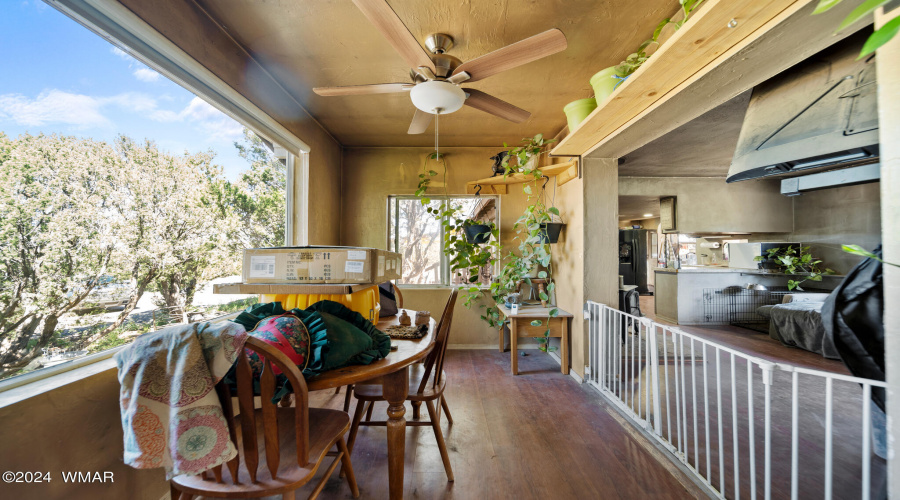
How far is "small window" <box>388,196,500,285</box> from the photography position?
3.94 meters

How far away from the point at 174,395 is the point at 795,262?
6.73 m

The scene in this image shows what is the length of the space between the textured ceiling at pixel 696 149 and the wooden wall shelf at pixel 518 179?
109 cm

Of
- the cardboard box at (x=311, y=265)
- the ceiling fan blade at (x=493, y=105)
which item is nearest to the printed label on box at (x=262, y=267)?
the cardboard box at (x=311, y=265)

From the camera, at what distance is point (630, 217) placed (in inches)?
316

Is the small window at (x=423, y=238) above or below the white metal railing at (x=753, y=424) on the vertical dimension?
above

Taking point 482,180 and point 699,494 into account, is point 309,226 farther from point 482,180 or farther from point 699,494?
point 699,494

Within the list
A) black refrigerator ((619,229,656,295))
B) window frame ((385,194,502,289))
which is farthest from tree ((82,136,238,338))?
black refrigerator ((619,229,656,295))

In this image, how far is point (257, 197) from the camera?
2.33 metres

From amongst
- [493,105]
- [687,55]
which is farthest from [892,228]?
[493,105]

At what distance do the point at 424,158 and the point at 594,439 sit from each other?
3.09m

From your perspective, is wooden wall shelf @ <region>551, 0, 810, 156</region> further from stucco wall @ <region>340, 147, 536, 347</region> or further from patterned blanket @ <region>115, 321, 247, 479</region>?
patterned blanket @ <region>115, 321, 247, 479</region>

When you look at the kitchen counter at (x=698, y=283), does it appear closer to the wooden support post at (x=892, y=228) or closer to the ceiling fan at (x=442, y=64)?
the ceiling fan at (x=442, y=64)

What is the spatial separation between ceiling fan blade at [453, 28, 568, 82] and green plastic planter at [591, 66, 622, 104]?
19.1 inches

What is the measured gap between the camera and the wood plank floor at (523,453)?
5.14ft
